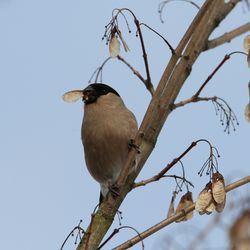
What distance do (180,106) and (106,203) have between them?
41 cm

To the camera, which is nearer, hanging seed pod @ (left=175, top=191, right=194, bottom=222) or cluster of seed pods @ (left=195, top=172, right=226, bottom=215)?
cluster of seed pods @ (left=195, top=172, right=226, bottom=215)

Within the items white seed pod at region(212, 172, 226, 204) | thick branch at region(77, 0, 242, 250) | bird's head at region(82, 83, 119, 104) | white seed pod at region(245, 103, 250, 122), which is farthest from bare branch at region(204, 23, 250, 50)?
bird's head at region(82, 83, 119, 104)

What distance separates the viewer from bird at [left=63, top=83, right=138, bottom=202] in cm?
318

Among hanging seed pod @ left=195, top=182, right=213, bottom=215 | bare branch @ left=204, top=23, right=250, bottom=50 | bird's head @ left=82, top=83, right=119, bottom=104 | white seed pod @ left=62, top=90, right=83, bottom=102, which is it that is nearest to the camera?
bare branch @ left=204, top=23, right=250, bottom=50

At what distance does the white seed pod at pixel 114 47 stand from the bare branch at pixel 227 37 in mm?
476

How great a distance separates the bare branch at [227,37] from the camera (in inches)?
69.9

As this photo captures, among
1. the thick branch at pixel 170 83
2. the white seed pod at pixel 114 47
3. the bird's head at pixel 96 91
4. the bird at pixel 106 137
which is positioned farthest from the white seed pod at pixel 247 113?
the bird's head at pixel 96 91

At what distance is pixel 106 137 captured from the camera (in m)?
3.21

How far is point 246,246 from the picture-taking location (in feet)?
5.18

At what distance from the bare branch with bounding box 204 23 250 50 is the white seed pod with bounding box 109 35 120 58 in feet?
1.56

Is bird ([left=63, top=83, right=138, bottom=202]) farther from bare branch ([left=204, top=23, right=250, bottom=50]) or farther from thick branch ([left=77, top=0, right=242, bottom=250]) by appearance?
bare branch ([left=204, top=23, right=250, bottom=50])

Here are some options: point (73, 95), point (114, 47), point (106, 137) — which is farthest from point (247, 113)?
point (106, 137)

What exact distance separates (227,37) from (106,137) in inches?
59.6

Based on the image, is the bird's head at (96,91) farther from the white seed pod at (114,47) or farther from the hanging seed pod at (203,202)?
the hanging seed pod at (203,202)
